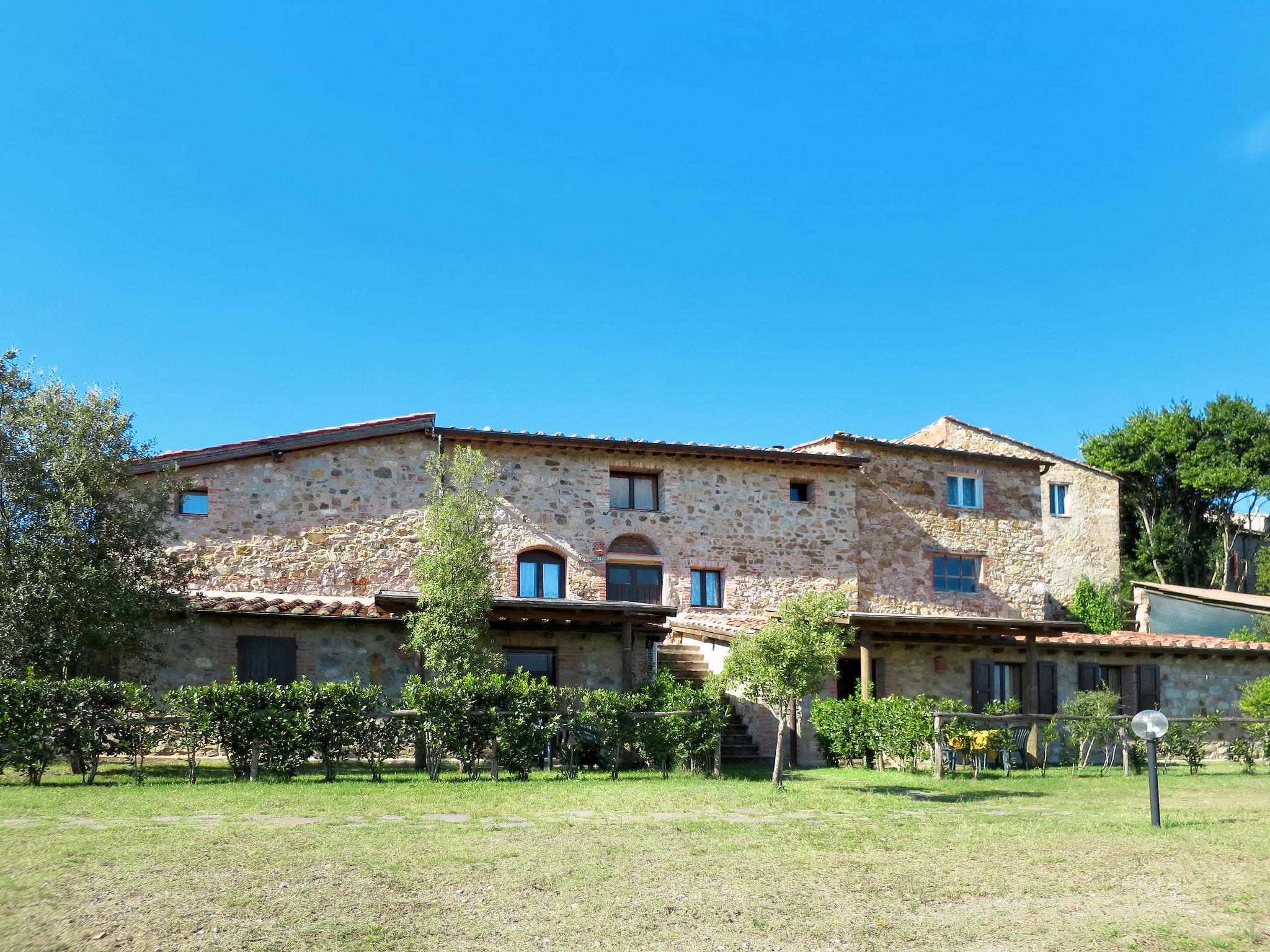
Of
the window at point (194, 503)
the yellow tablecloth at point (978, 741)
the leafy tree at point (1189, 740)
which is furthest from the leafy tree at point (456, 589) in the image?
the leafy tree at point (1189, 740)

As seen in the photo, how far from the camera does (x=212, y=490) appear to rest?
20766 mm

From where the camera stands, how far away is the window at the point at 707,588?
24.8 metres

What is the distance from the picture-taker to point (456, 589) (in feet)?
57.6

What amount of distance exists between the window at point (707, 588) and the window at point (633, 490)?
196cm

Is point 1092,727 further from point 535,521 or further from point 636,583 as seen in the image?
point 535,521

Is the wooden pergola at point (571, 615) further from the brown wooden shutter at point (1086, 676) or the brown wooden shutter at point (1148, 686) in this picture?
the brown wooden shutter at point (1148, 686)

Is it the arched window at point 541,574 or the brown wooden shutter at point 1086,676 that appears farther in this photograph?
the arched window at point 541,574

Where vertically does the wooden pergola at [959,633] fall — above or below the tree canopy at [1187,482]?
below

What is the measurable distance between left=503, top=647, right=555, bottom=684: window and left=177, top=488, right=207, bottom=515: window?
670cm

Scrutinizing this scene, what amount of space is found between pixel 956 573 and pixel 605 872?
898 inches

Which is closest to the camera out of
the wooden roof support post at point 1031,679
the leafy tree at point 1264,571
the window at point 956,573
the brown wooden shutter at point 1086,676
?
the wooden roof support post at point 1031,679

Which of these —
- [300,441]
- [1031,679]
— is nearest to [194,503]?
[300,441]

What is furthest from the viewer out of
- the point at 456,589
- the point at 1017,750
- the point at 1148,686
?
the point at 1148,686

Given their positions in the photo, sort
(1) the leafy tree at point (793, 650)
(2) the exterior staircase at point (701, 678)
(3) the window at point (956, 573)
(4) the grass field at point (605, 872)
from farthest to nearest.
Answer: (3) the window at point (956, 573)
(2) the exterior staircase at point (701, 678)
(1) the leafy tree at point (793, 650)
(4) the grass field at point (605, 872)
